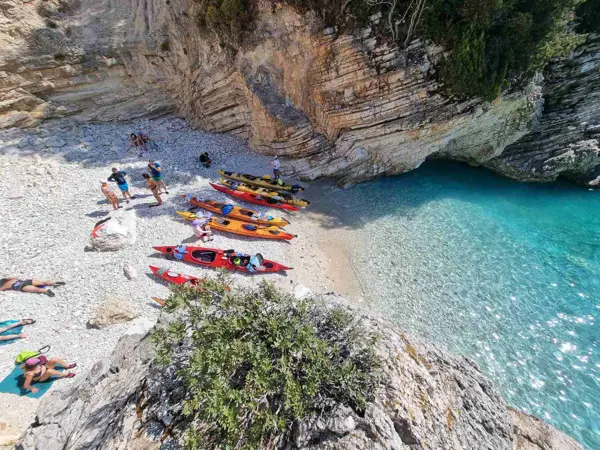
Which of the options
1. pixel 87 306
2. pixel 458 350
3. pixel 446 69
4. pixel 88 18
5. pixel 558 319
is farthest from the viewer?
pixel 88 18

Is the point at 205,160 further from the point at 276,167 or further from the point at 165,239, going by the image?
the point at 165,239

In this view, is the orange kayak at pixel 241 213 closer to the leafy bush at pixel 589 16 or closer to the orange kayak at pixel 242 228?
the orange kayak at pixel 242 228

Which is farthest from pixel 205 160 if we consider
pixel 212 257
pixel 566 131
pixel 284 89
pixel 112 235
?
pixel 566 131

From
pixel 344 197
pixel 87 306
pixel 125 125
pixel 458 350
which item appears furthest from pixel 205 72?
pixel 458 350

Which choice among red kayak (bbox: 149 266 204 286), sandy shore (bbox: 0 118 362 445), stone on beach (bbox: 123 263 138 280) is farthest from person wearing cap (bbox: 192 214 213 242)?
stone on beach (bbox: 123 263 138 280)

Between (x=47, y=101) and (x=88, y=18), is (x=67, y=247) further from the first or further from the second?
(x=88, y=18)

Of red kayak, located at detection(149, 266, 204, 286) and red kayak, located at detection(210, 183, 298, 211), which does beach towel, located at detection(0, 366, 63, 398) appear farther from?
red kayak, located at detection(210, 183, 298, 211)
